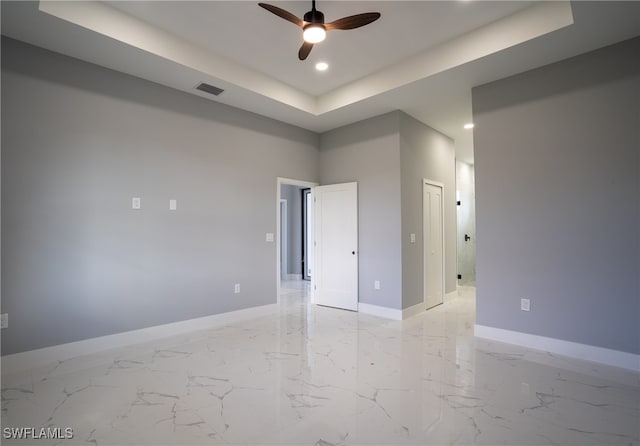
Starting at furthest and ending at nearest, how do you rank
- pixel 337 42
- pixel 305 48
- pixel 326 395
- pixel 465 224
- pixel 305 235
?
1. pixel 305 235
2. pixel 465 224
3. pixel 337 42
4. pixel 305 48
5. pixel 326 395

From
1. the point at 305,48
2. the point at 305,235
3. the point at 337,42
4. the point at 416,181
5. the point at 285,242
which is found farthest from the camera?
the point at 285,242

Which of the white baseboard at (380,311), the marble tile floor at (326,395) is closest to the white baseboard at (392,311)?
the white baseboard at (380,311)

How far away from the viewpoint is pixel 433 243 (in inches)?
208

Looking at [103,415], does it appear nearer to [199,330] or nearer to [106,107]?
[199,330]

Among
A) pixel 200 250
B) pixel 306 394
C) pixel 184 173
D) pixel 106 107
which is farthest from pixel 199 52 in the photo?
pixel 306 394

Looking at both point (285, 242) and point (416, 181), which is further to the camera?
point (285, 242)

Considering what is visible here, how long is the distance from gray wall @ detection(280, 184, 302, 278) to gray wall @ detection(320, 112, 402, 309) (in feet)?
10.1

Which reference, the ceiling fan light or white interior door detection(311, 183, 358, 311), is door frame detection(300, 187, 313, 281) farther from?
the ceiling fan light

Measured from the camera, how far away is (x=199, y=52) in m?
3.43

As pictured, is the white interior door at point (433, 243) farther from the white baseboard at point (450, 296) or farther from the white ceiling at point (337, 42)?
the white ceiling at point (337, 42)

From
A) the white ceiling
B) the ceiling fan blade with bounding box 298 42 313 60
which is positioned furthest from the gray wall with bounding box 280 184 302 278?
the ceiling fan blade with bounding box 298 42 313 60

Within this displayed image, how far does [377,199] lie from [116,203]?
3.38 metres

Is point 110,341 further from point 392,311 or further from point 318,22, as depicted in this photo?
point 318,22

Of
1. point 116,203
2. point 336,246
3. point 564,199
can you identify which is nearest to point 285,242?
point 336,246
